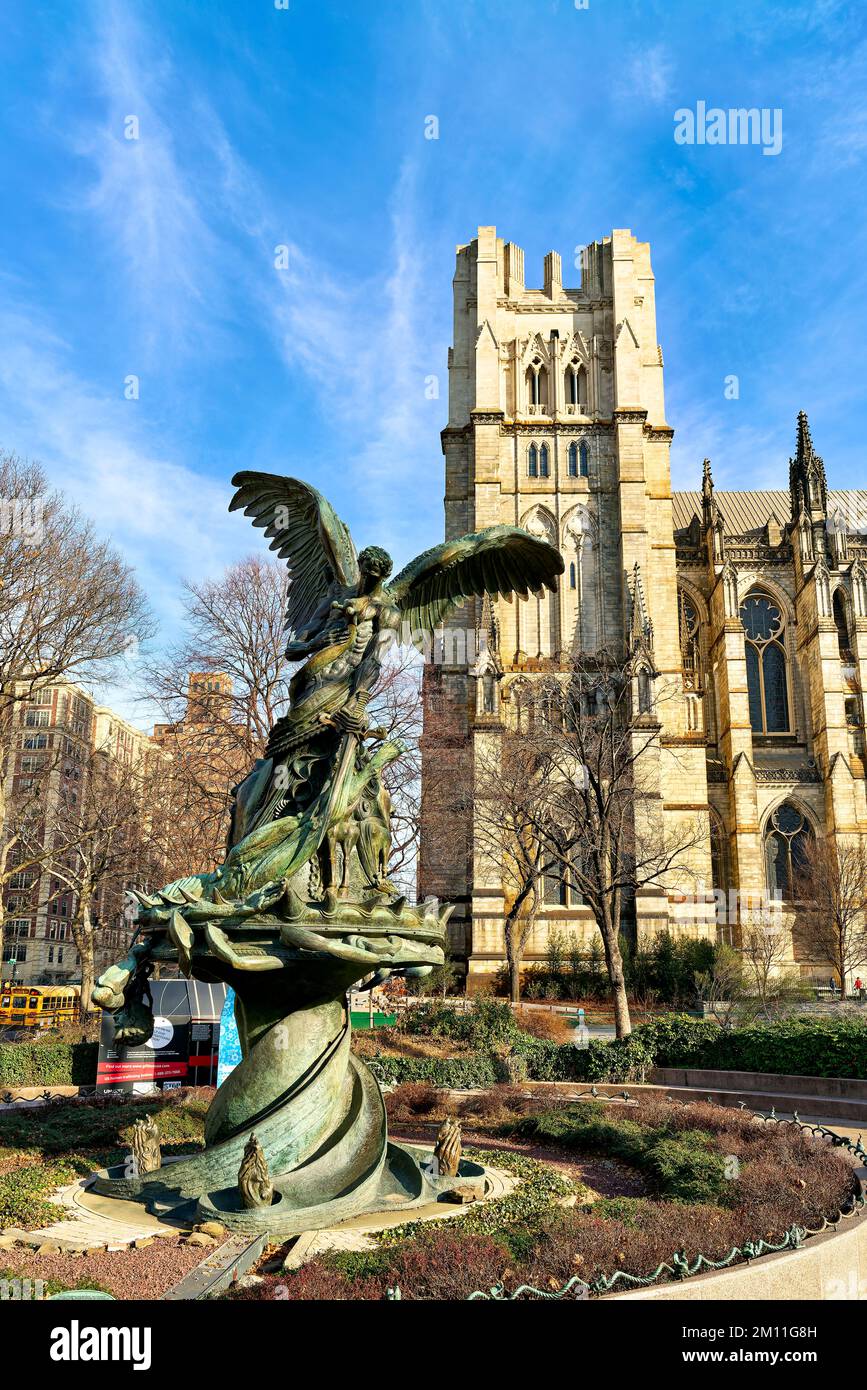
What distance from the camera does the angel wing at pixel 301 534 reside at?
937cm

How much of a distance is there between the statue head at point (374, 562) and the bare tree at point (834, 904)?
116 ft

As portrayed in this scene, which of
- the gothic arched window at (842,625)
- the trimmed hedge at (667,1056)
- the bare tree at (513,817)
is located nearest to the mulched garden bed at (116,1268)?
the trimmed hedge at (667,1056)

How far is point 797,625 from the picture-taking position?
5072 centimetres

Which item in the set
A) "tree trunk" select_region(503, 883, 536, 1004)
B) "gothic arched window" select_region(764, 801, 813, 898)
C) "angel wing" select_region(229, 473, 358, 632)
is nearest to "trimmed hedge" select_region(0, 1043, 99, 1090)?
"angel wing" select_region(229, 473, 358, 632)

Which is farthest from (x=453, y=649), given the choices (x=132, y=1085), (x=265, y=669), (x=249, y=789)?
(x=249, y=789)

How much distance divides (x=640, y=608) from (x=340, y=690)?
35030mm

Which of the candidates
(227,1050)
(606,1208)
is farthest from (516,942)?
(606,1208)

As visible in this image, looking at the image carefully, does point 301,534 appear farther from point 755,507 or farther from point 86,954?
point 755,507

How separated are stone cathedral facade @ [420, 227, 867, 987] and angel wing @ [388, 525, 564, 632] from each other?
2783cm

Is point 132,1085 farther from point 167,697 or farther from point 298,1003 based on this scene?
point 167,697

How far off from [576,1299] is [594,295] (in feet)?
170

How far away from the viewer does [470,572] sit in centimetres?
995

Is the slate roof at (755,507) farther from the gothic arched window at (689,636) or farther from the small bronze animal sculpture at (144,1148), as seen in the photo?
the small bronze animal sculpture at (144,1148)

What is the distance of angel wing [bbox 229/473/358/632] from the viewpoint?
30.7 ft
